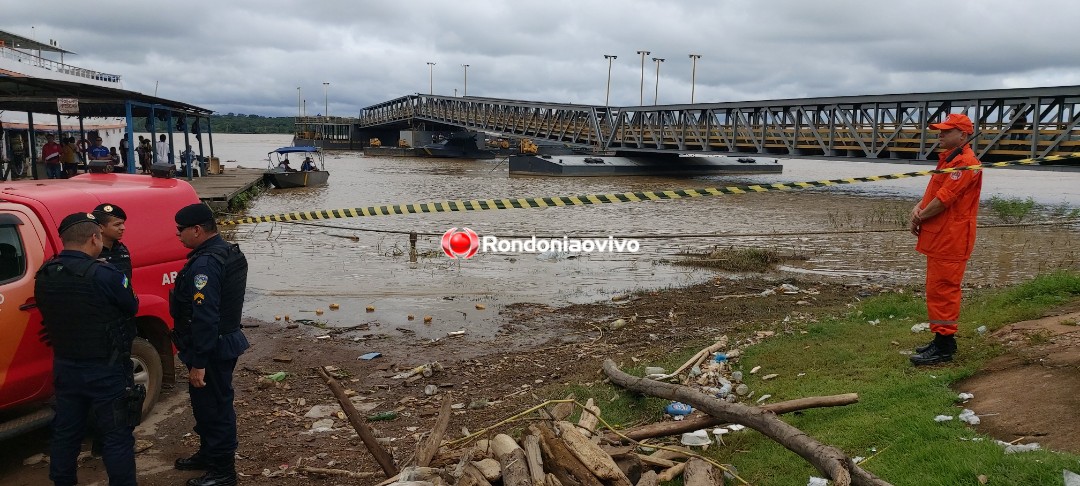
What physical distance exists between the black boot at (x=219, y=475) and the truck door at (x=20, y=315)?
4.32 ft

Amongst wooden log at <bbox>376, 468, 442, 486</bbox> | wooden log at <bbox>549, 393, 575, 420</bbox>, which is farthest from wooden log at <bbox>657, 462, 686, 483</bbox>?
wooden log at <bbox>376, 468, 442, 486</bbox>

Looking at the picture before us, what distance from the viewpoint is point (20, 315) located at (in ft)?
15.4

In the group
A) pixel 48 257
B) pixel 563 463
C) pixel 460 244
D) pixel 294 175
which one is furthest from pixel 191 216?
pixel 294 175

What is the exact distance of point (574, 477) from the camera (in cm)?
369

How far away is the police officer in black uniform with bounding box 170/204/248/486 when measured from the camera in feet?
14.6

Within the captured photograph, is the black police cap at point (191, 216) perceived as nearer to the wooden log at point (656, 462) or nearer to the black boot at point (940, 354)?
the wooden log at point (656, 462)

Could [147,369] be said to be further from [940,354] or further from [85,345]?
[940,354]

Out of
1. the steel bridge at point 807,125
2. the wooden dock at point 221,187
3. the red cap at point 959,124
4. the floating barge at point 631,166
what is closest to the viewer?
the red cap at point 959,124

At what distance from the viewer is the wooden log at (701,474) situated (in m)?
3.70

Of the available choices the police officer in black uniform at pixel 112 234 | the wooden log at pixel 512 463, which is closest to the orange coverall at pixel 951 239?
the wooden log at pixel 512 463

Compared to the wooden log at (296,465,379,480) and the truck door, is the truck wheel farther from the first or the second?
the wooden log at (296,465,379,480)

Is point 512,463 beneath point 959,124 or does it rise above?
beneath

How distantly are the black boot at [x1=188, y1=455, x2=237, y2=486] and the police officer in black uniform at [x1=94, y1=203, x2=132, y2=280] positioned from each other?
1.35 meters

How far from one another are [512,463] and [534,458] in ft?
0.40
